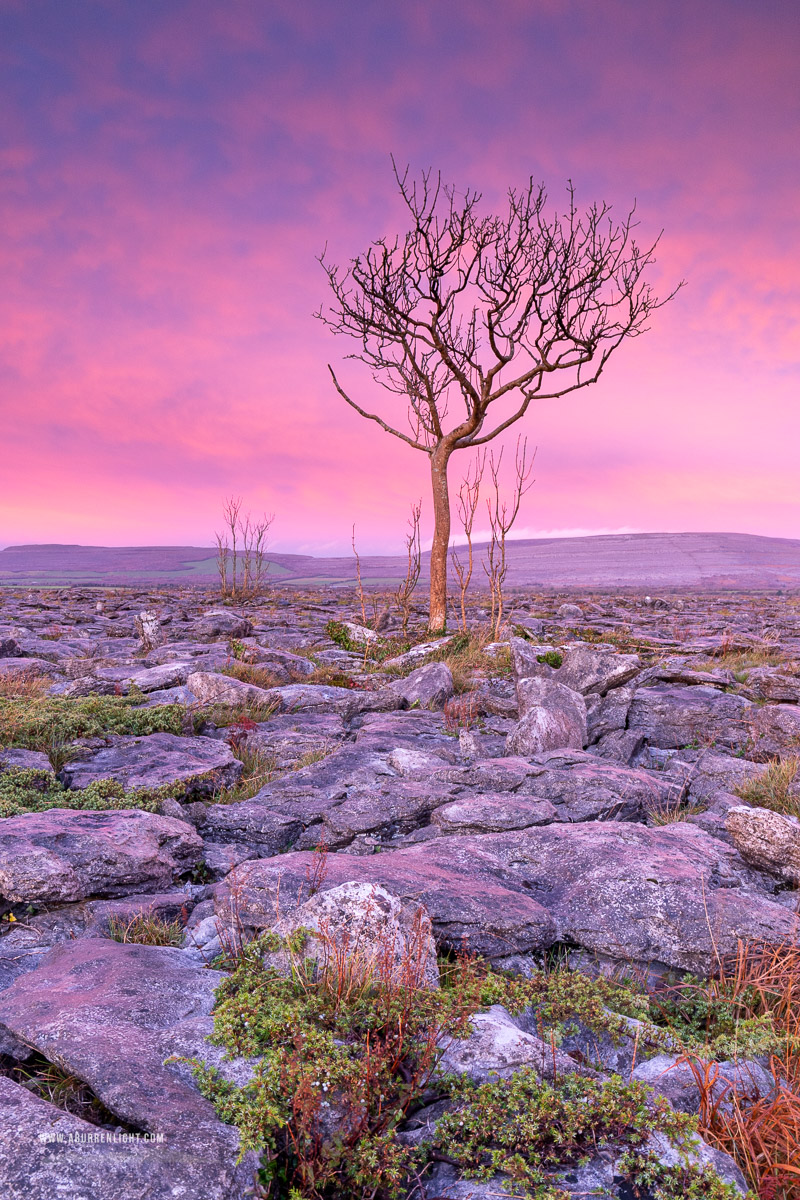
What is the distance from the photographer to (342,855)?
510 cm

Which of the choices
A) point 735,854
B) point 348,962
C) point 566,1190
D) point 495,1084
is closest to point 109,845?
point 348,962

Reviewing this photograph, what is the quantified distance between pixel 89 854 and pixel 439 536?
15846 millimetres

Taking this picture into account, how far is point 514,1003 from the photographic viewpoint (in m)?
3.62

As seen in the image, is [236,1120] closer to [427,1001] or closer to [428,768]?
[427,1001]

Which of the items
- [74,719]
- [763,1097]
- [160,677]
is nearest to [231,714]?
[160,677]

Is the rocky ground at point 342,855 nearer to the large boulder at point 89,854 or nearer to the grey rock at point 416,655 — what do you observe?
the large boulder at point 89,854

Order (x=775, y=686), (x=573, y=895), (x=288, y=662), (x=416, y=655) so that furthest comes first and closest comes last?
(x=416, y=655) → (x=288, y=662) → (x=775, y=686) → (x=573, y=895)

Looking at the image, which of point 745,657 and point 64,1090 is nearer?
point 64,1090

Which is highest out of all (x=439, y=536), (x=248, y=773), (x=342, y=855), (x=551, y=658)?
(x=439, y=536)

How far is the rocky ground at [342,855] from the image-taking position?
269 cm

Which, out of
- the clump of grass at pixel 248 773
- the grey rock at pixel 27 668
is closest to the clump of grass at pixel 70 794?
the clump of grass at pixel 248 773

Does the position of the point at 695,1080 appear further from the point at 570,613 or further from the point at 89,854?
the point at 570,613

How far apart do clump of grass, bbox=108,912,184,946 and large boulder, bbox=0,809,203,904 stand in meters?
0.43

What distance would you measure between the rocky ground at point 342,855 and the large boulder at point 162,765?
0.04 meters
